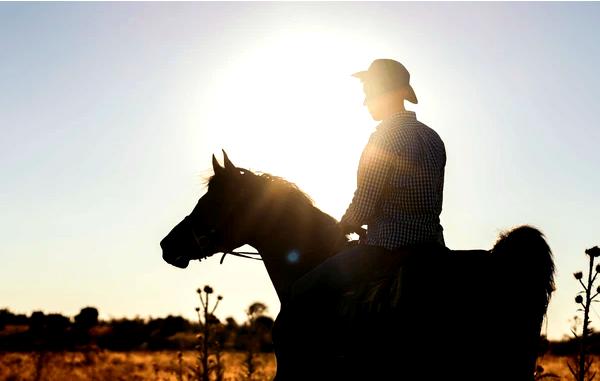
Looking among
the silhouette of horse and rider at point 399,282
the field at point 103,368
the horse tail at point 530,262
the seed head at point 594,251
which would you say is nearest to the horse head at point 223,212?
the silhouette of horse and rider at point 399,282

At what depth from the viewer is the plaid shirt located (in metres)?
5.97

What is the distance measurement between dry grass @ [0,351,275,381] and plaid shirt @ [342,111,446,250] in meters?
8.83

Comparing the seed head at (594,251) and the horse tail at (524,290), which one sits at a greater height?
the seed head at (594,251)

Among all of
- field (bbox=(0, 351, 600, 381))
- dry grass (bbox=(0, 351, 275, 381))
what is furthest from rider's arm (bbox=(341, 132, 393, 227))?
field (bbox=(0, 351, 600, 381))

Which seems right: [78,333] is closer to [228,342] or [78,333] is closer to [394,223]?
[228,342]

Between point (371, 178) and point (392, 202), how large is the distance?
0.28 m

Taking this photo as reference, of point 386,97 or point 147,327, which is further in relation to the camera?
point 147,327

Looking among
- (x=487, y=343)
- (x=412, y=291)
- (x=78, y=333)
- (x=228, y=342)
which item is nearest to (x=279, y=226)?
(x=412, y=291)

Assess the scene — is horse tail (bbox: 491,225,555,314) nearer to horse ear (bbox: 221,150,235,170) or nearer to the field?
horse ear (bbox: 221,150,235,170)

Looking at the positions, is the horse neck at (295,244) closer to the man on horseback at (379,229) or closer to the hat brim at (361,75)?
the man on horseback at (379,229)

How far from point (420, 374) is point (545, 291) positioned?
1.17 meters

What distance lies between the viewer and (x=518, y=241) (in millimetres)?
5598

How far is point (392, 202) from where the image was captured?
239 inches

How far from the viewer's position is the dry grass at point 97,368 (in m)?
A: 21.1
